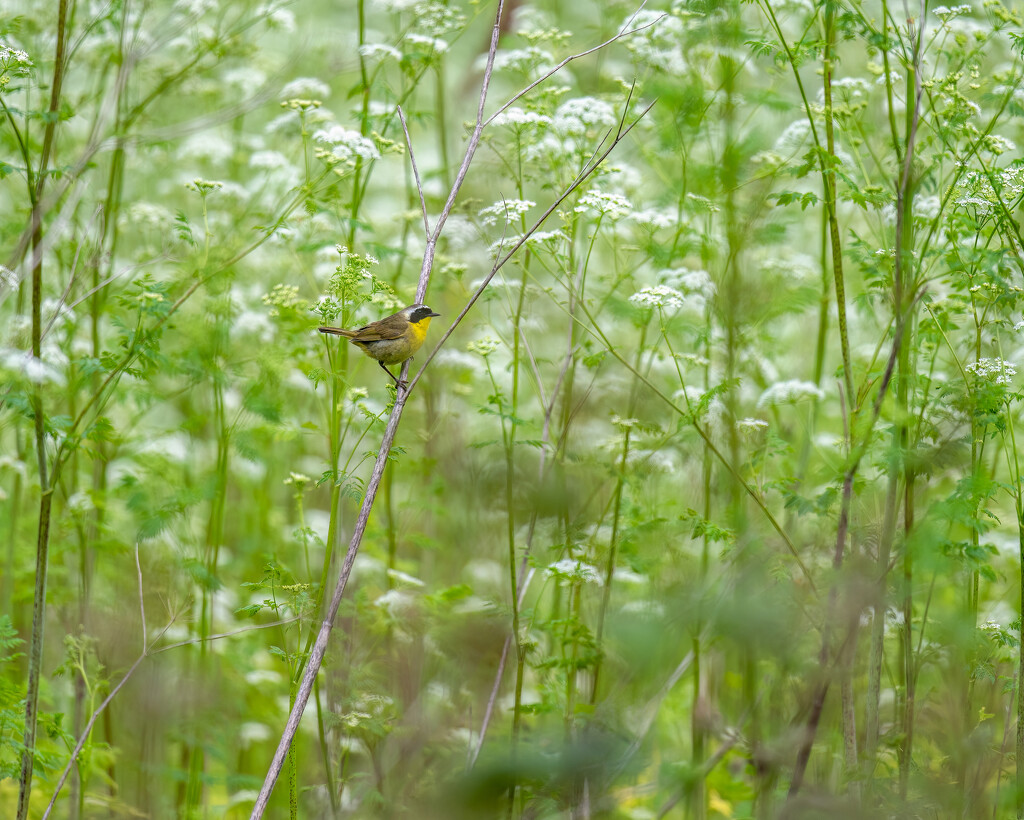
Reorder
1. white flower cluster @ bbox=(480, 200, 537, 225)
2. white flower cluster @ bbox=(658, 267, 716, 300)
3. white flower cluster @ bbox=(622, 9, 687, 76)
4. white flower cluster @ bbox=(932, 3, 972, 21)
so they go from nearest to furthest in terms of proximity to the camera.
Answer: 1. white flower cluster @ bbox=(932, 3, 972, 21)
2. white flower cluster @ bbox=(480, 200, 537, 225)
3. white flower cluster @ bbox=(658, 267, 716, 300)
4. white flower cluster @ bbox=(622, 9, 687, 76)

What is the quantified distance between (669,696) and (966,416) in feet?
7.56

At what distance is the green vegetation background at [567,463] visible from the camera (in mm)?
2758

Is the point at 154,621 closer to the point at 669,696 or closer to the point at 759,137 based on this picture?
the point at 669,696

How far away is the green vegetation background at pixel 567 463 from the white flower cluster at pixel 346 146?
0.7 inches

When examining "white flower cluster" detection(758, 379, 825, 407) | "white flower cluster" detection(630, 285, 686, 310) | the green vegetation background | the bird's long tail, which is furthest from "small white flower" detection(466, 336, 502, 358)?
"white flower cluster" detection(758, 379, 825, 407)

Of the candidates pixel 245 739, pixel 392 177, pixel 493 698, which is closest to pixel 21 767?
pixel 493 698

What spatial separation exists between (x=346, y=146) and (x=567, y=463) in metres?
1.63

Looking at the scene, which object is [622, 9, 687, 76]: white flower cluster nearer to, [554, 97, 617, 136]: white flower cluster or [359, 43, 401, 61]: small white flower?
[554, 97, 617, 136]: white flower cluster

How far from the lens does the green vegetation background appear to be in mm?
2758

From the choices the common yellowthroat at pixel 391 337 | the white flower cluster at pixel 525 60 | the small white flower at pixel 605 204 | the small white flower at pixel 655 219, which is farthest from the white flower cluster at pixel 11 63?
the small white flower at pixel 655 219

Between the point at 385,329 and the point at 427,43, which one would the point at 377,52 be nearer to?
the point at 427,43

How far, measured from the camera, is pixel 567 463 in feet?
12.6

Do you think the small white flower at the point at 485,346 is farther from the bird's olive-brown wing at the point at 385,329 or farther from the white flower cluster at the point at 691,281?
the white flower cluster at the point at 691,281

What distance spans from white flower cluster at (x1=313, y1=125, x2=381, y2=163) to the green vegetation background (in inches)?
0.7
